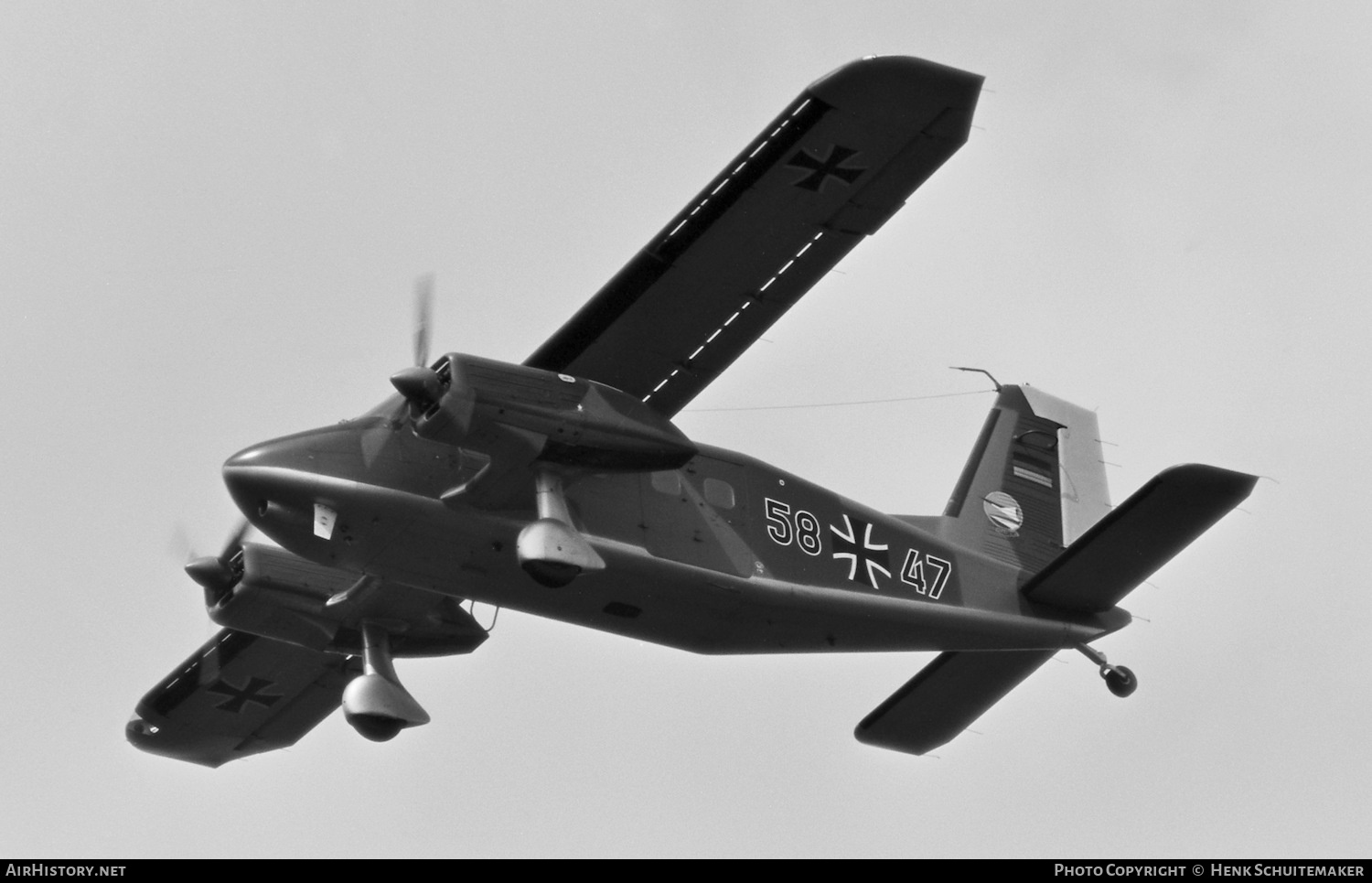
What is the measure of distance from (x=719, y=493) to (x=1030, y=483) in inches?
210

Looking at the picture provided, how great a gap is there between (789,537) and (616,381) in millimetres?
2519

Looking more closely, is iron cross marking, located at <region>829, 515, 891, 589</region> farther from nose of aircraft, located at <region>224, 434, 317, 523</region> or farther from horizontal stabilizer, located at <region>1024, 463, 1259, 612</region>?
nose of aircraft, located at <region>224, 434, 317, 523</region>

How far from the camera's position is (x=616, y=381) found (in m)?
22.1

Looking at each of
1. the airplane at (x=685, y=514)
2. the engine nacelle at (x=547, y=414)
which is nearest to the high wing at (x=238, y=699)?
the airplane at (x=685, y=514)

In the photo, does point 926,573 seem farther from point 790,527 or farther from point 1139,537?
point 1139,537

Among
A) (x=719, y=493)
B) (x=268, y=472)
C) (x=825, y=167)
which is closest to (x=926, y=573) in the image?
(x=719, y=493)

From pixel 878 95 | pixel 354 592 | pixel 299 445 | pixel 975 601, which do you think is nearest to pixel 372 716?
pixel 354 592

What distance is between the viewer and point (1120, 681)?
23844mm

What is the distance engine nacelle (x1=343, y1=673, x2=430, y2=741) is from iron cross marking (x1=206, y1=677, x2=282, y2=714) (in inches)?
150

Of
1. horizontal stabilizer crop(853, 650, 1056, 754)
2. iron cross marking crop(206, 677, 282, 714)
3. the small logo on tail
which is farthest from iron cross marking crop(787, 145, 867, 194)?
iron cross marking crop(206, 677, 282, 714)
